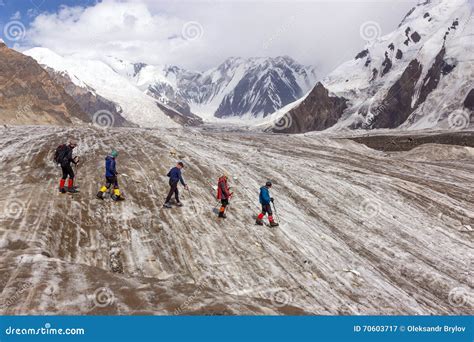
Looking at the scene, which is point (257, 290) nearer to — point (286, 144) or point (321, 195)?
point (321, 195)

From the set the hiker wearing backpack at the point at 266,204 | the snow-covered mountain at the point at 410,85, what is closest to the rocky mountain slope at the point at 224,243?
the hiker wearing backpack at the point at 266,204

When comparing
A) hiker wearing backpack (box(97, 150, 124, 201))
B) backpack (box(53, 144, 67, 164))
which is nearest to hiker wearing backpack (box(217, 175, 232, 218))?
hiker wearing backpack (box(97, 150, 124, 201))

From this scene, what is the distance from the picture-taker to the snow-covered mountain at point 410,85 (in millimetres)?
114438

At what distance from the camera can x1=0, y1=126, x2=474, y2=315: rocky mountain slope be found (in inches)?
406

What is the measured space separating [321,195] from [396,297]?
29.8 ft

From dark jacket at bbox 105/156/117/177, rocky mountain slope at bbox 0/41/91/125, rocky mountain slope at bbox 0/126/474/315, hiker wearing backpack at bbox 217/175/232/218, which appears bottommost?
rocky mountain slope at bbox 0/126/474/315

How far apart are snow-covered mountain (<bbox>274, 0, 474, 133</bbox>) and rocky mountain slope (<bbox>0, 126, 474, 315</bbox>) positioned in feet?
308

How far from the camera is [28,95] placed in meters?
110

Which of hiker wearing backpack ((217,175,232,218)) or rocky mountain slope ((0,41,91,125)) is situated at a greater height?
rocky mountain slope ((0,41,91,125))

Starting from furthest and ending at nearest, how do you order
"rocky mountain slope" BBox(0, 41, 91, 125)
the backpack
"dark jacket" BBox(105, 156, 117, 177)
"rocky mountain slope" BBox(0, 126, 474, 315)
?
1. "rocky mountain slope" BBox(0, 41, 91, 125)
2. "dark jacket" BBox(105, 156, 117, 177)
3. the backpack
4. "rocky mountain slope" BBox(0, 126, 474, 315)

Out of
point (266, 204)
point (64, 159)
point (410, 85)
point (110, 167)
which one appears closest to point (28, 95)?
point (64, 159)

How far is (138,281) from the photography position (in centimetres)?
1095

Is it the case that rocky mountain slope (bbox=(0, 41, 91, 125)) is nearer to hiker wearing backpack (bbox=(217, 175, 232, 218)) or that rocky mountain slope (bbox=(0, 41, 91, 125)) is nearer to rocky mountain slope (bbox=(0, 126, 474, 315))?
rocky mountain slope (bbox=(0, 126, 474, 315))

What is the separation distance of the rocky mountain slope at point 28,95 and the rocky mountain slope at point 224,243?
8475 cm
